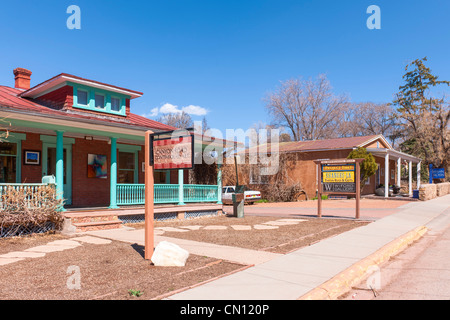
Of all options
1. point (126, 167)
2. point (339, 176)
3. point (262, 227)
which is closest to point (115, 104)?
point (126, 167)

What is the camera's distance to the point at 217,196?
52.1 ft

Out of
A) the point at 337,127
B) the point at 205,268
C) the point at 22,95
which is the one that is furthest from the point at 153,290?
the point at 337,127

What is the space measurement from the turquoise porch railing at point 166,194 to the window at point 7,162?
3644mm

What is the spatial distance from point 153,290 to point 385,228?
27.9 feet

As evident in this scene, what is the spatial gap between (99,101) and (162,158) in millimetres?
9177

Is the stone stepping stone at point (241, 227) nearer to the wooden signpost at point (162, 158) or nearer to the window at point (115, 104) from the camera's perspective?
the wooden signpost at point (162, 158)

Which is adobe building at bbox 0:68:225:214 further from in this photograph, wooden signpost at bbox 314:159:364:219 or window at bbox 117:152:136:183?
wooden signpost at bbox 314:159:364:219

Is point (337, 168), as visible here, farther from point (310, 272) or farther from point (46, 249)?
point (46, 249)

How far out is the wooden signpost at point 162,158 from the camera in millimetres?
6077

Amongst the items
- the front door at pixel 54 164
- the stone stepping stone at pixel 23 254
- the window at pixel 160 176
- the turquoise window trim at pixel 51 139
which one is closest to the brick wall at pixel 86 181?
the front door at pixel 54 164

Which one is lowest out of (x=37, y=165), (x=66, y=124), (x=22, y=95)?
(x=37, y=165)

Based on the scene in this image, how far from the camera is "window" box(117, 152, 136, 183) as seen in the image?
1489 cm

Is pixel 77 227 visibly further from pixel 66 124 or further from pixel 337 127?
pixel 337 127

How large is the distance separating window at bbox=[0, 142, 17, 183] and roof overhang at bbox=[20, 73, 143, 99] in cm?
291
